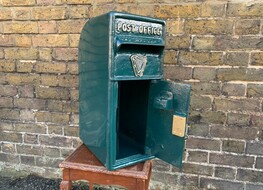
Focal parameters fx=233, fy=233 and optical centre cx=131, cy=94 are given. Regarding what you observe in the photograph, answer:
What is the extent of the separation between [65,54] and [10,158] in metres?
1.14

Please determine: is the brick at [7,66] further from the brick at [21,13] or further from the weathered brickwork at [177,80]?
the brick at [21,13]

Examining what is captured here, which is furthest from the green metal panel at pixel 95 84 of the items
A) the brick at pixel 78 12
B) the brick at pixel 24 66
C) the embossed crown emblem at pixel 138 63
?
the brick at pixel 24 66

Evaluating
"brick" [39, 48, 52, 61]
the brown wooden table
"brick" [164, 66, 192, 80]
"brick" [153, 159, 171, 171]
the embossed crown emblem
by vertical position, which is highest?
"brick" [39, 48, 52, 61]

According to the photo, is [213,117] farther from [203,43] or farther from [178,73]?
[203,43]

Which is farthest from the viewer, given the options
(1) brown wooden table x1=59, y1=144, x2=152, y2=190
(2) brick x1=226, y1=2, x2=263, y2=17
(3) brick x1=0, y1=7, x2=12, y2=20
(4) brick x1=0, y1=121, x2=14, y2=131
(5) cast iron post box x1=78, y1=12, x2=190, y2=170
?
(4) brick x1=0, y1=121, x2=14, y2=131

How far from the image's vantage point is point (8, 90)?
2047 mm

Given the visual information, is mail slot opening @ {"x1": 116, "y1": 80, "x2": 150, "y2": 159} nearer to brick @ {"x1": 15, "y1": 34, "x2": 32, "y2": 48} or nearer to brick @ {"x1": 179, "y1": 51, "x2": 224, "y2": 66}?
brick @ {"x1": 179, "y1": 51, "x2": 224, "y2": 66}

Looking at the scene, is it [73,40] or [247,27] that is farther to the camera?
[73,40]

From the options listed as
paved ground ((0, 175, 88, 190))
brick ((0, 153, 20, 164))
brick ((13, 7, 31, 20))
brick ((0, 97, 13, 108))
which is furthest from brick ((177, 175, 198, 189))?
brick ((13, 7, 31, 20))

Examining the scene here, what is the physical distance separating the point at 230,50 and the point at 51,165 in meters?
1.79

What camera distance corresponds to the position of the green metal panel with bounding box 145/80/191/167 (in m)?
1.24

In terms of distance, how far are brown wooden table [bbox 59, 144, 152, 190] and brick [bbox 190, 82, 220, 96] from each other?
0.71 m

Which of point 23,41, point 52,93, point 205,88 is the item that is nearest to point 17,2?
point 23,41

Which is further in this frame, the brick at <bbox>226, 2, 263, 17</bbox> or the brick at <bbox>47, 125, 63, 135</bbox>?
the brick at <bbox>47, 125, 63, 135</bbox>
